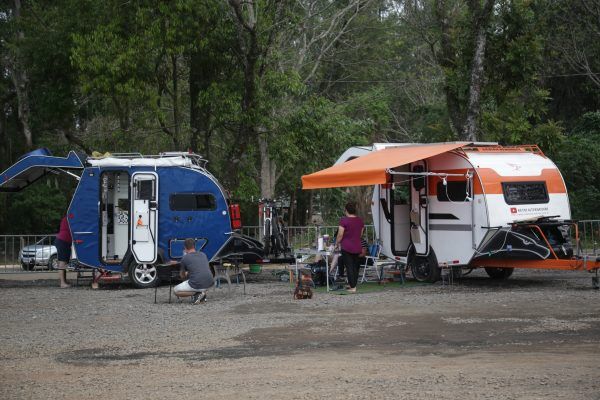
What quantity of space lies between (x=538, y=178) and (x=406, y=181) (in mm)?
2641

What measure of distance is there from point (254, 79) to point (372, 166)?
736 cm

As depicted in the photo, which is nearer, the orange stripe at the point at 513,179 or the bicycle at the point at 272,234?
the orange stripe at the point at 513,179

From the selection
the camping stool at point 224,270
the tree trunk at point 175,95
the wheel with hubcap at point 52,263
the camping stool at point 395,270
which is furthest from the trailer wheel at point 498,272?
the wheel with hubcap at point 52,263

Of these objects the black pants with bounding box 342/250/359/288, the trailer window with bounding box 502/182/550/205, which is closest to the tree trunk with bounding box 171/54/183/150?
the black pants with bounding box 342/250/359/288

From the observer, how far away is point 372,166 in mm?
16875

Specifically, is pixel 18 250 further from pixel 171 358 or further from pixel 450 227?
pixel 171 358

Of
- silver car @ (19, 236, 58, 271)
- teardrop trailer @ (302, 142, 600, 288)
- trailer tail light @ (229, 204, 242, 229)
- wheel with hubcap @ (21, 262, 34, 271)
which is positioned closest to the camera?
teardrop trailer @ (302, 142, 600, 288)

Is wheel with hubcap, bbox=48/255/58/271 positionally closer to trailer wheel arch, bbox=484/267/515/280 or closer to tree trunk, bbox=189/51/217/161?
tree trunk, bbox=189/51/217/161

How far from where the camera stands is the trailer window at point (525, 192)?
1673 centimetres

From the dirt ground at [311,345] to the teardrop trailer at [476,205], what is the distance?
2.44ft

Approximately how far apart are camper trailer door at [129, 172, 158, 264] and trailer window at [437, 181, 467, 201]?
5.87 m

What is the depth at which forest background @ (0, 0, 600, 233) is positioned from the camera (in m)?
22.9

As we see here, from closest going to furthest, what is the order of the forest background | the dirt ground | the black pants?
the dirt ground < the black pants < the forest background

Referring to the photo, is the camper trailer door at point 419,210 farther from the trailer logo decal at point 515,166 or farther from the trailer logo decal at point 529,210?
the trailer logo decal at point 529,210
